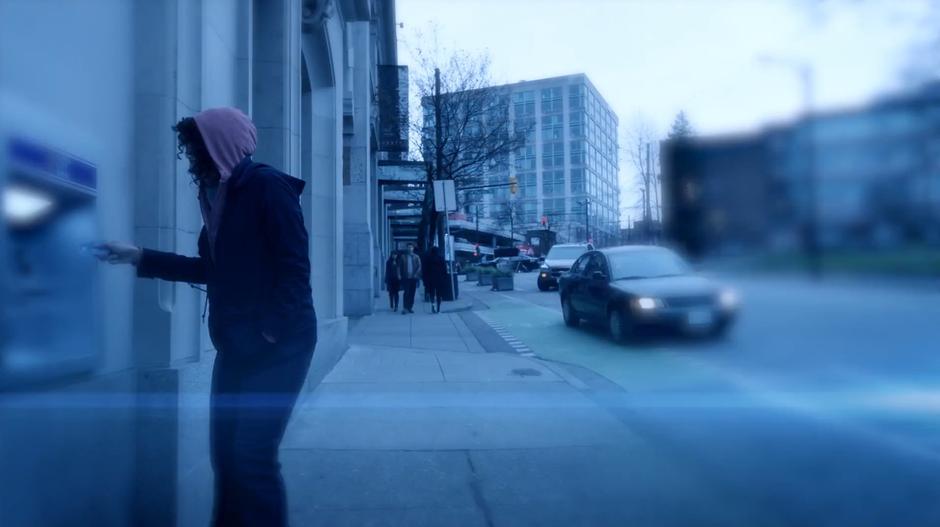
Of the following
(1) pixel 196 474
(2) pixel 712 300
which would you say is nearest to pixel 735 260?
(2) pixel 712 300

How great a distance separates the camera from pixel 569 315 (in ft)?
45.2

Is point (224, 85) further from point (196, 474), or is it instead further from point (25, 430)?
point (25, 430)

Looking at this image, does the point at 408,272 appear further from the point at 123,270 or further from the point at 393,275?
the point at 123,270

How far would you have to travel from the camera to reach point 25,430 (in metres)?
2.48

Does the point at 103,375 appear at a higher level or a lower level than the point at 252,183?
lower

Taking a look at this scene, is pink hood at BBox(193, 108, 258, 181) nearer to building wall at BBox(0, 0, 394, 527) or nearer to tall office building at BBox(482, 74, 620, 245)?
building wall at BBox(0, 0, 394, 527)

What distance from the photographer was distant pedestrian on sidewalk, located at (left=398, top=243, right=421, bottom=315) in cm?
1767

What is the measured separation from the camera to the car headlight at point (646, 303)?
6.07 metres

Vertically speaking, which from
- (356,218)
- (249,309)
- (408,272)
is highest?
(356,218)

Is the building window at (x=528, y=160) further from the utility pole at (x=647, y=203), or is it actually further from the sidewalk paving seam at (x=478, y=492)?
the sidewalk paving seam at (x=478, y=492)

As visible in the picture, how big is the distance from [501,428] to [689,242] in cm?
352

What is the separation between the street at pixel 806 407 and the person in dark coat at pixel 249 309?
1.52 m

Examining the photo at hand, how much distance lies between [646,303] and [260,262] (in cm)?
500

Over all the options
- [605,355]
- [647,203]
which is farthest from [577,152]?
[605,355]
